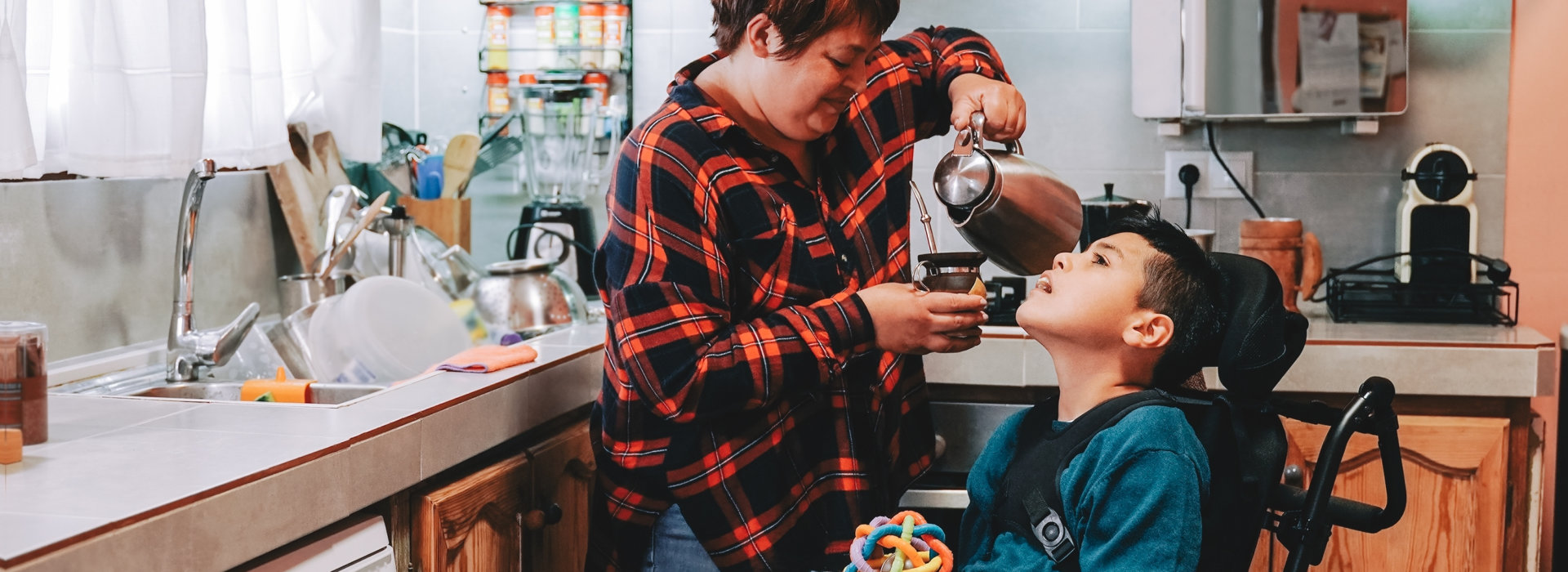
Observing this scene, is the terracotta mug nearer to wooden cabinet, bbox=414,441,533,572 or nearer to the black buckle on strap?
the black buckle on strap

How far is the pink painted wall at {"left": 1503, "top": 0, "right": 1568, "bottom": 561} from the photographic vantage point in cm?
268

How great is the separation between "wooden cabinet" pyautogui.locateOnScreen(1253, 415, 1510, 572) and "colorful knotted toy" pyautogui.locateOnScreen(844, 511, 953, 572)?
114cm

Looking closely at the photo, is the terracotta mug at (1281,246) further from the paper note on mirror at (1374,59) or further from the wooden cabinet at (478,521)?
the wooden cabinet at (478,521)

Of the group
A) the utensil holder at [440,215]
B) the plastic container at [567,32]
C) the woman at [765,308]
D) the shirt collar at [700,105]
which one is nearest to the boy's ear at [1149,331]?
the woman at [765,308]

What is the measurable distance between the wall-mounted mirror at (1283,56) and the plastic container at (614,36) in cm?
114

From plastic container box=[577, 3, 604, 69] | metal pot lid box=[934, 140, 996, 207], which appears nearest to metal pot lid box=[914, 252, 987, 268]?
metal pot lid box=[934, 140, 996, 207]

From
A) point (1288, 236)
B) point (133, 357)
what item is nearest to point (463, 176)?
point (133, 357)

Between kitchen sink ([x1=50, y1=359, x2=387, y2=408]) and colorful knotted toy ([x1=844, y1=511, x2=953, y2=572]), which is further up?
kitchen sink ([x1=50, y1=359, x2=387, y2=408])

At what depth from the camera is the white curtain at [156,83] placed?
1721mm

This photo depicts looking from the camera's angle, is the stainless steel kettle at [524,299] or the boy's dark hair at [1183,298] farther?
the stainless steel kettle at [524,299]

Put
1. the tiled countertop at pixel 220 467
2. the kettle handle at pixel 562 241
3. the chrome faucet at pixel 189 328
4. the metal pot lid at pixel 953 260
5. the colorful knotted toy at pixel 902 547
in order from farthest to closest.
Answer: the kettle handle at pixel 562 241, the chrome faucet at pixel 189 328, the metal pot lid at pixel 953 260, the colorful knotted toy at pixel 902 547, the tiled countertop at pixel 220 467

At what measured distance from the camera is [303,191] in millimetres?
2355

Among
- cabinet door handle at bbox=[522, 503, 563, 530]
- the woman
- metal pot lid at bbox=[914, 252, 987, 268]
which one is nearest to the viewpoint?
the woman

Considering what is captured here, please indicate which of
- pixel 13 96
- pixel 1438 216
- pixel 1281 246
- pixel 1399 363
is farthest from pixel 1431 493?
pixel 13 96
